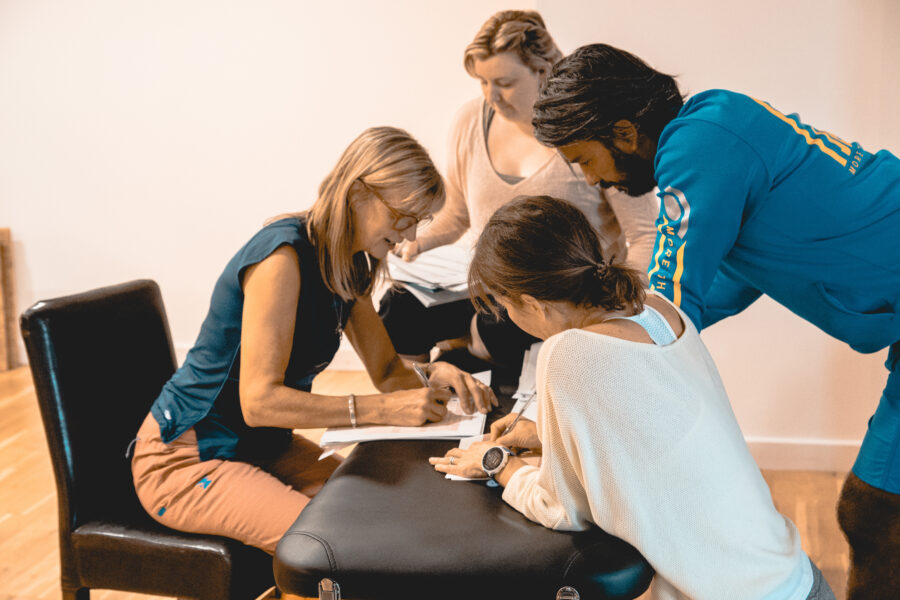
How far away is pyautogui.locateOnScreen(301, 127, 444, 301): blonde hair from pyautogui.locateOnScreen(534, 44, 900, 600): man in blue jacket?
321mm

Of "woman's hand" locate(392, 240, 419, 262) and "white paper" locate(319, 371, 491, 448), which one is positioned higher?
"woman's hand" locate(392, 240, 419, 262)

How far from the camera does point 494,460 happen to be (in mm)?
1118

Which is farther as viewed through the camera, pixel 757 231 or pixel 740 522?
pixel 757 231

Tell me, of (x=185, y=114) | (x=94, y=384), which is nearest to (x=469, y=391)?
(x=94, y=384)

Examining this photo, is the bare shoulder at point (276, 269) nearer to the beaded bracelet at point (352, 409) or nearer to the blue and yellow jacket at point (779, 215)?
the beaded bracelet at point (352, 409)

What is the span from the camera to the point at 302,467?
1615 mm

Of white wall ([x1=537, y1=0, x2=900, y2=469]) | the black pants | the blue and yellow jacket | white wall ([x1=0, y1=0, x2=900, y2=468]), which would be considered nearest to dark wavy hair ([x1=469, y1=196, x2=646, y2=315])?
the blue and yellow jacket

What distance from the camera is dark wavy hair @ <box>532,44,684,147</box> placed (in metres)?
1.26

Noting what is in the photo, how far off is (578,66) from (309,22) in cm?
325

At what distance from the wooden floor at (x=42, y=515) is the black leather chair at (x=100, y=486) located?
2.74 ft

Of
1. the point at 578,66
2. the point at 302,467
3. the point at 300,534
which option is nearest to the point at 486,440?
the point at 300,534

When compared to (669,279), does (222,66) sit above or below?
above

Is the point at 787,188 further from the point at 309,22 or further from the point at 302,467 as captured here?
the point at 309,22

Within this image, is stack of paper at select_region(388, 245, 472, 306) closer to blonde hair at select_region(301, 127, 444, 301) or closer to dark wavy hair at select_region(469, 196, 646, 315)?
blonde hair at select_region(301, 127, 444, 301)
